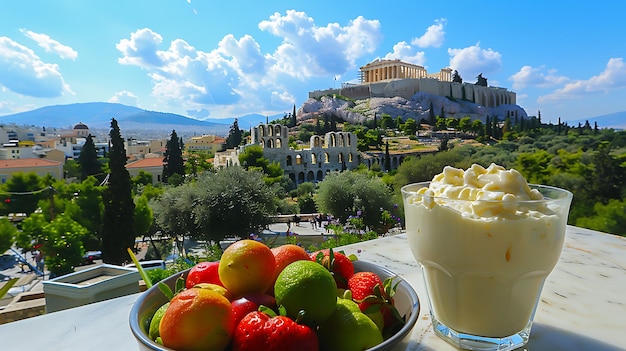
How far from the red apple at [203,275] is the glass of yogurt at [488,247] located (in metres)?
0.37

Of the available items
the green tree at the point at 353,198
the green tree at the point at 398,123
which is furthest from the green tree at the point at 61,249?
the green tree at the point at 398,123

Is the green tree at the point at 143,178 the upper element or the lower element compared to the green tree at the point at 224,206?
lower

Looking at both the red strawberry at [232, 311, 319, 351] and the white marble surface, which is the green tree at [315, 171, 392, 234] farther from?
the red strawberry at [232, 311, 319, 351]

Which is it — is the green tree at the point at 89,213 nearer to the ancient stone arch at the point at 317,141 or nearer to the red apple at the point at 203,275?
the red apple at the point at 203,275

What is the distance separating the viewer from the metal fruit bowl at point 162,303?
481 millimetres

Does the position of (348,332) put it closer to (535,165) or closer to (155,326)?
(155,326)

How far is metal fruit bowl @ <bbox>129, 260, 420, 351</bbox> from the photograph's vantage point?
0.48 m

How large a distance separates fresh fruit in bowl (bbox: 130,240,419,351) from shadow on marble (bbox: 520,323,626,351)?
1.01ft

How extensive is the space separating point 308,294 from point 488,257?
0.32m

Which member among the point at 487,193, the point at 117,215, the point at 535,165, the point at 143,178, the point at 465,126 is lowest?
the point at 143,178

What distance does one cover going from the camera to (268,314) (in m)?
0.49

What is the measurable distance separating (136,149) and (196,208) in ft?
183

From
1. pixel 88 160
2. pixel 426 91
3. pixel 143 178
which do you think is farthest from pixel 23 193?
pixel 426 91

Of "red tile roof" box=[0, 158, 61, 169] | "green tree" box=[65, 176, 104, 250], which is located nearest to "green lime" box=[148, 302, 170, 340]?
"green tree" box=[65, 176, 104, 250]
